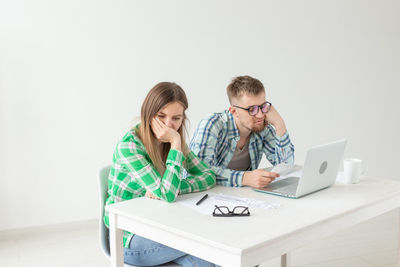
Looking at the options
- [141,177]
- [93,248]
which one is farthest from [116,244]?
[93,248]

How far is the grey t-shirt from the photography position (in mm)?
2441

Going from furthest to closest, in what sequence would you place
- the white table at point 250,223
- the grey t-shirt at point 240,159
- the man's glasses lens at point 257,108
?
the grey t-shirt at point 240,159 < the man's glasses lens at point 257,108 < the white table at point 250,223

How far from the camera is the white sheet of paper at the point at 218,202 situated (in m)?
1.63

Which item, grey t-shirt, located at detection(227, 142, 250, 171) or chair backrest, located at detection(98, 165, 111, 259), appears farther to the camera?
grey t-shirt, located at detection(227, 142, 250, 171)

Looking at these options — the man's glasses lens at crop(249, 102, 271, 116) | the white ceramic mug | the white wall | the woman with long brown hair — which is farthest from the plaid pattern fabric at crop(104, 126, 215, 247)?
the white wall

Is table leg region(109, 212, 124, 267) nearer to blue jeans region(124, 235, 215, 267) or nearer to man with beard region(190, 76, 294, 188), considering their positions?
blue jeans region(124, 235, 215, 267)

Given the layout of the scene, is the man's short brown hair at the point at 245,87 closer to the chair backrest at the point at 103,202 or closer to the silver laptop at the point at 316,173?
the silver laptop at the point at 316,173

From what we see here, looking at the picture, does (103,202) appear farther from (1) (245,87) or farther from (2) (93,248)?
(2) (93,248)

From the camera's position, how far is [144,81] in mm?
3570

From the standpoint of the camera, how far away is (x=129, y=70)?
351 cm

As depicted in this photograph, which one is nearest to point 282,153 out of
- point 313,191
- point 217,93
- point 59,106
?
point 313,191

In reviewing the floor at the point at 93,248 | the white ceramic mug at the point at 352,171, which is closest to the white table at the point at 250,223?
the white ceramic mug at the point at 352,171

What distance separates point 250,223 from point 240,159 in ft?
3.33

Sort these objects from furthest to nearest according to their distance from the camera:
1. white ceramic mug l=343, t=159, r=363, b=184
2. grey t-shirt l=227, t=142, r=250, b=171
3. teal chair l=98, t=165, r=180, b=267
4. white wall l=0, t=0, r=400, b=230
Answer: white wall l=0, t=0, r=400, b=230, grey t-shirt l=227, t=142, r=250, b=171, white ceramic mug l=343, t=159, r=363, b=184, teal chair l=98, t=165, r=180, b=267
